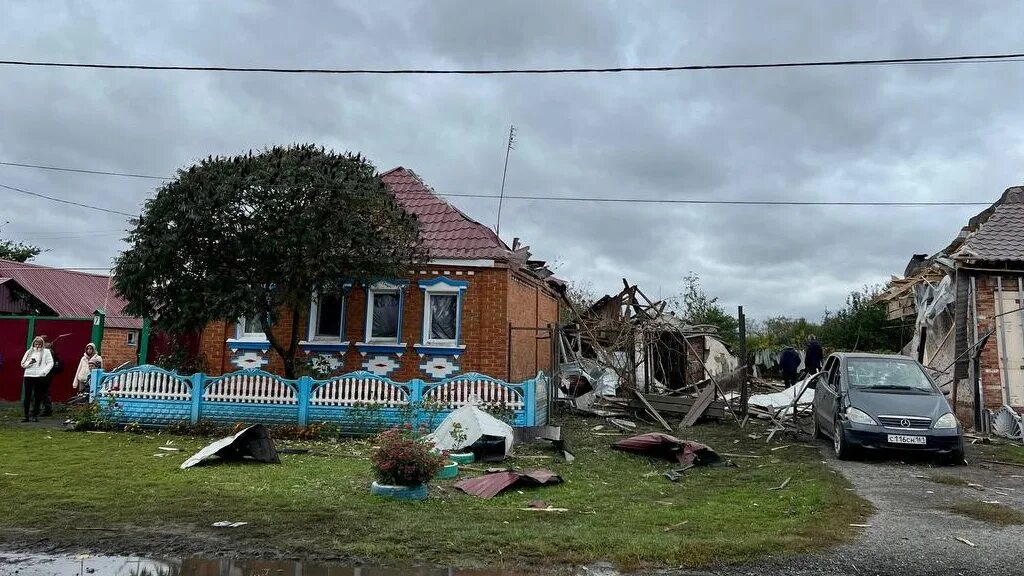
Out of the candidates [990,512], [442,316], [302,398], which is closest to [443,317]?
[442,316]

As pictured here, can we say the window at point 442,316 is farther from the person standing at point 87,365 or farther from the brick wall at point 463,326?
the person standing at point 87,365

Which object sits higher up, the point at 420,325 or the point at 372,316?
the point at 372,316

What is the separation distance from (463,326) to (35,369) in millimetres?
8408

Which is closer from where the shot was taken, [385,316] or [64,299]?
[385,316]

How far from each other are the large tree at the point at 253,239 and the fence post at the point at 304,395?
1358 millimetres

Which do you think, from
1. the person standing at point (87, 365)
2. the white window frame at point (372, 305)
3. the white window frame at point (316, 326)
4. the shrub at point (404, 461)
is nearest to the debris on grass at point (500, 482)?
the shrub at point (404, 461)

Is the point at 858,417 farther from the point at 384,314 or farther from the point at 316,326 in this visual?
the point at 316,326

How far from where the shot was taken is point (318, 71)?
10.5 metres

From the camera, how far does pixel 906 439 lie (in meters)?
10.1

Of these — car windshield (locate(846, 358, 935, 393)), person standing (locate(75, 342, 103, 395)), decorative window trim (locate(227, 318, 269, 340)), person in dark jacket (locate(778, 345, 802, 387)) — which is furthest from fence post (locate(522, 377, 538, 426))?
person in dark jacket (locate(778, 345, 802, 387))

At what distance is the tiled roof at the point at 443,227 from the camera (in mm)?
14766

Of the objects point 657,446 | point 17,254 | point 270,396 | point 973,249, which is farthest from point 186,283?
point 17,254

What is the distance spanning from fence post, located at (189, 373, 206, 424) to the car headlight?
11078 mm

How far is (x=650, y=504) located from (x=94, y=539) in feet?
17.5
